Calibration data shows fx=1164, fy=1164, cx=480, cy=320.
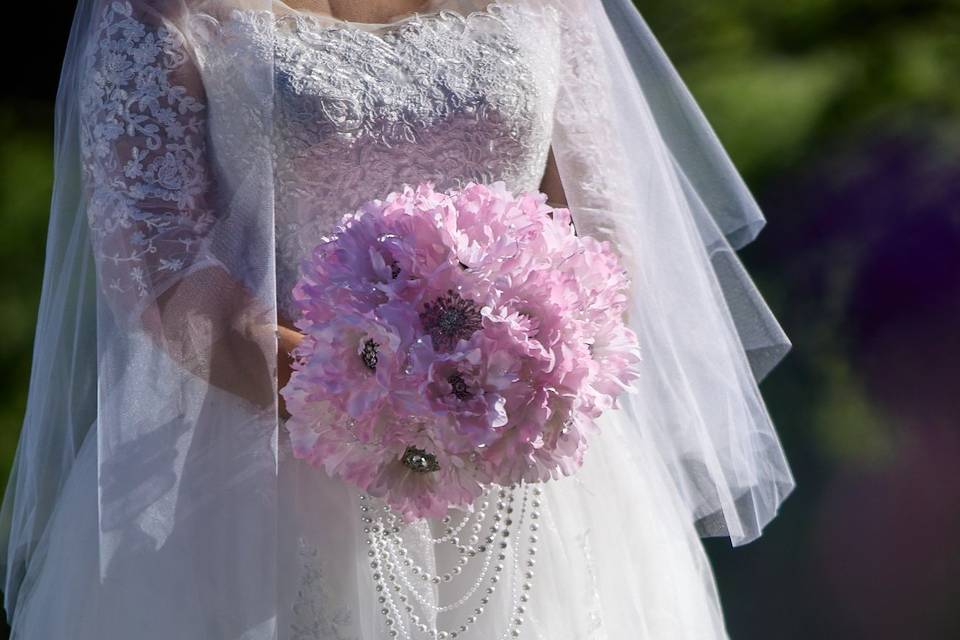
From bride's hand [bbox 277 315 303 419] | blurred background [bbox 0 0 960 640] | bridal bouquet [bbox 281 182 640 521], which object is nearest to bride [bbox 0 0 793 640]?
bride's hand [bbox 277 315 303 419]

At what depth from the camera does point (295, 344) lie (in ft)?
4.27

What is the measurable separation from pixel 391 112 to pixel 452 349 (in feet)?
1.34

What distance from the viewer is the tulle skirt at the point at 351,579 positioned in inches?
48.6

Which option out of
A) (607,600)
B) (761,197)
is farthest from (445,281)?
(761,197)

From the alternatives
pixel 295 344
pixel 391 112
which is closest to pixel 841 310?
pixel 391 112

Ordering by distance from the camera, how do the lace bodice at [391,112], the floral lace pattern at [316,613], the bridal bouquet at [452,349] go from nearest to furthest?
the bridal bouquet at [452,349], the floral lace pattern at [316,613], the lace bodice at [391,112]

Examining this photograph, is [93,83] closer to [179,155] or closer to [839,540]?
[179,155]

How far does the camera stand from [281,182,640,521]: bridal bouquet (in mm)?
1084

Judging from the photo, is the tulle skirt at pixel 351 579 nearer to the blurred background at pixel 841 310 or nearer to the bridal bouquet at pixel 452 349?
the bridal bouquet at pixel 452 349

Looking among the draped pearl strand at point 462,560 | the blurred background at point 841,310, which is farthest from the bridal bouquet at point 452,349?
the blurred background at point 841,310

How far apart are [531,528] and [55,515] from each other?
580mm

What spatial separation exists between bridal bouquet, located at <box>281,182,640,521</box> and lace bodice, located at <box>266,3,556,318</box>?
197 mm

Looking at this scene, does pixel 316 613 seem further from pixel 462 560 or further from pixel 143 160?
pixel 143 160

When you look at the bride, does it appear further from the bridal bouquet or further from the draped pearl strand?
the bridal bouquet
